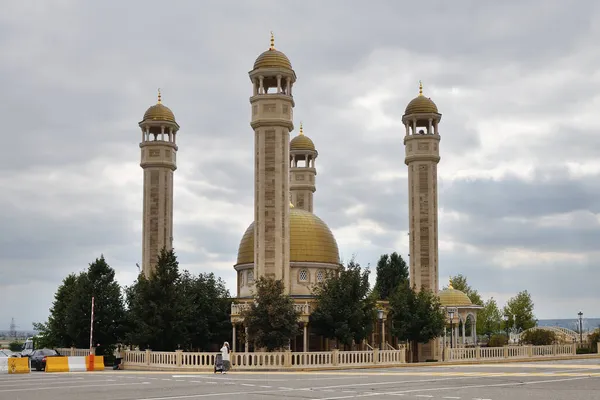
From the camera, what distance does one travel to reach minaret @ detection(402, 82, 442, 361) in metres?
64.0

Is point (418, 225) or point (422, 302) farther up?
point (418, 225)

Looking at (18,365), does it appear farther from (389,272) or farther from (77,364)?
(389,272)

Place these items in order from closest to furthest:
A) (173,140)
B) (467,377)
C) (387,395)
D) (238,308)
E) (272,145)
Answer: (387,395), (467,377), (238,308), (272,145), (173,140)

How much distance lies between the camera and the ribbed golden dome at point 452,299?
2778 inches

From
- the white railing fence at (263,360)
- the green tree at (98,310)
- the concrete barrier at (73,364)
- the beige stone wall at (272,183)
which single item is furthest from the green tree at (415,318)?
the concrete barrier at (73,364)

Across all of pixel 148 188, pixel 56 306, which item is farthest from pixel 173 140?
pixel 56 306

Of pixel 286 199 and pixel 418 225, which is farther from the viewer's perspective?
pixel 418 225

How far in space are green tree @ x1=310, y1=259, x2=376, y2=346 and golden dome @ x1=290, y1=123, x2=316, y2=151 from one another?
3185 cm

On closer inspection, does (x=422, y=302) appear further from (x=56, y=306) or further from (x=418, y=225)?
(x=56, y=306)

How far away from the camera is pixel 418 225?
6494cm

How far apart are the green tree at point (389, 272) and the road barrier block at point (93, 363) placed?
52.0 m

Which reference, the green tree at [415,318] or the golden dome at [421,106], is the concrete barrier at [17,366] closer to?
the green tree at [415,318]

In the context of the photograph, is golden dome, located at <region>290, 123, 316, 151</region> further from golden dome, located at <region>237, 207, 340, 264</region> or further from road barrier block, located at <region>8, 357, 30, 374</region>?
road barrier block, located at <region>8, 357, 30, 374</region>

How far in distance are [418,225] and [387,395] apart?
46.1 metres
